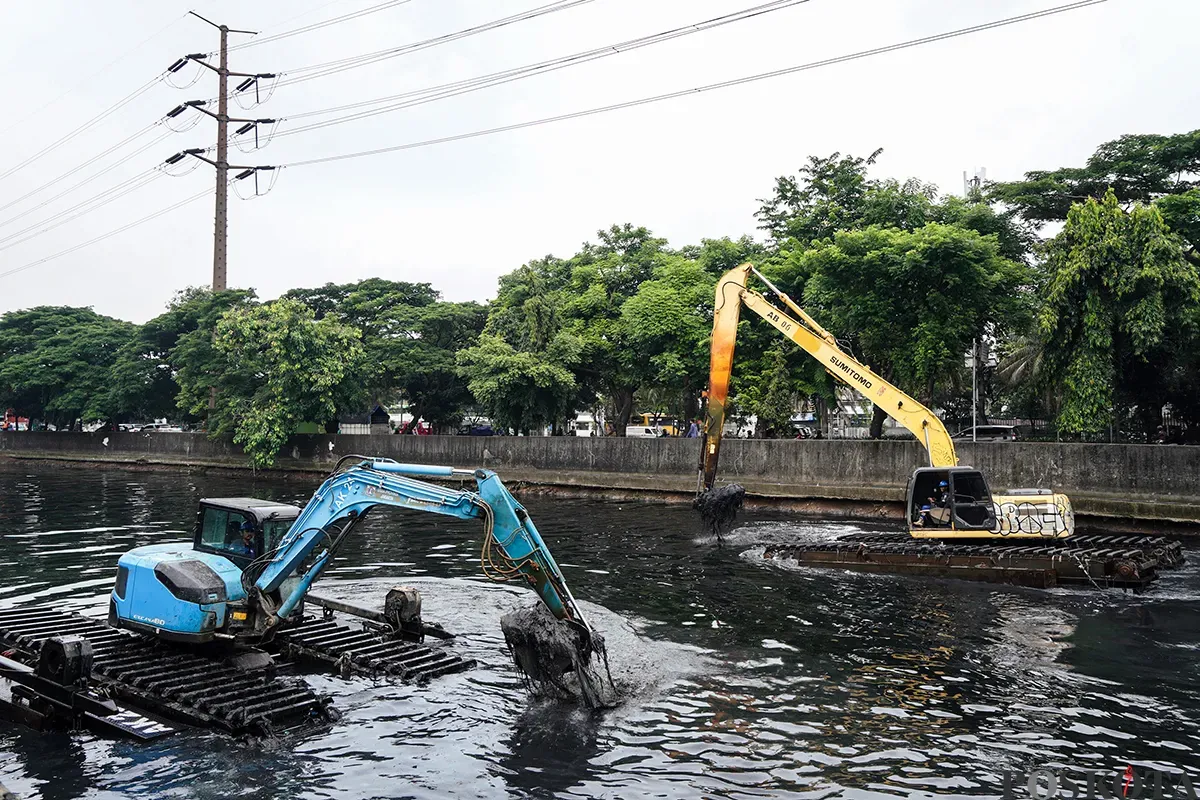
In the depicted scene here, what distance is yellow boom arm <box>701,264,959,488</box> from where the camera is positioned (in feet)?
73.8

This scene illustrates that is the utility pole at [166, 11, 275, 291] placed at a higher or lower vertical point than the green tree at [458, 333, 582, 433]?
higher

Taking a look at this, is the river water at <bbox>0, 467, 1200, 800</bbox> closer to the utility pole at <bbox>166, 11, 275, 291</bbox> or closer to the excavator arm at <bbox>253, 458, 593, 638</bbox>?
the excavator arm at <bbox>253, 458, 593, 638</bbox>

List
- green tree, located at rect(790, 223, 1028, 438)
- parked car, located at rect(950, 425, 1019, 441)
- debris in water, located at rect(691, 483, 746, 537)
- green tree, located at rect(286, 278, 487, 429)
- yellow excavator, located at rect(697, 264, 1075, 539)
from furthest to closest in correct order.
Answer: green tree, located at rect(286, 278, 487, 429) < parked car, located at rect(950, 425, 1019, 441) < green tree, located at rect(790, 223, 1028, 438) < debris in water, located at rect(691, 483, 746, 537) < yellow excavator, located at rect(697, 264, 1075, 539)

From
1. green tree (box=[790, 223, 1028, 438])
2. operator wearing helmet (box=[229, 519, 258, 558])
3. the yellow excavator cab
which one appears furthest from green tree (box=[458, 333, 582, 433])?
operator wearing helmet (box=[229, 519, 258, 558])

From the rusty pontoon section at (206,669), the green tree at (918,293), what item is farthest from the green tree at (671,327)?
the rusty pontoon section at (206,669)

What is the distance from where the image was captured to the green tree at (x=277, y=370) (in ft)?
152

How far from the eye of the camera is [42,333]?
6550 cm

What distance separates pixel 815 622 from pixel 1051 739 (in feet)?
19.2

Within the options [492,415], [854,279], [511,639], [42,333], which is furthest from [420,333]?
[511,639]

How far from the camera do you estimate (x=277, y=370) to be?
46.1m

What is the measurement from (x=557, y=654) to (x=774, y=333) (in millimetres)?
29529

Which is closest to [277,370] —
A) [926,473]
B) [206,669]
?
[926,473]

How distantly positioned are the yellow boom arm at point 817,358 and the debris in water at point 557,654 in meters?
11.8

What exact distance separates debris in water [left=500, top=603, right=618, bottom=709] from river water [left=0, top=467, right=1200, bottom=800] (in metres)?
0.30
